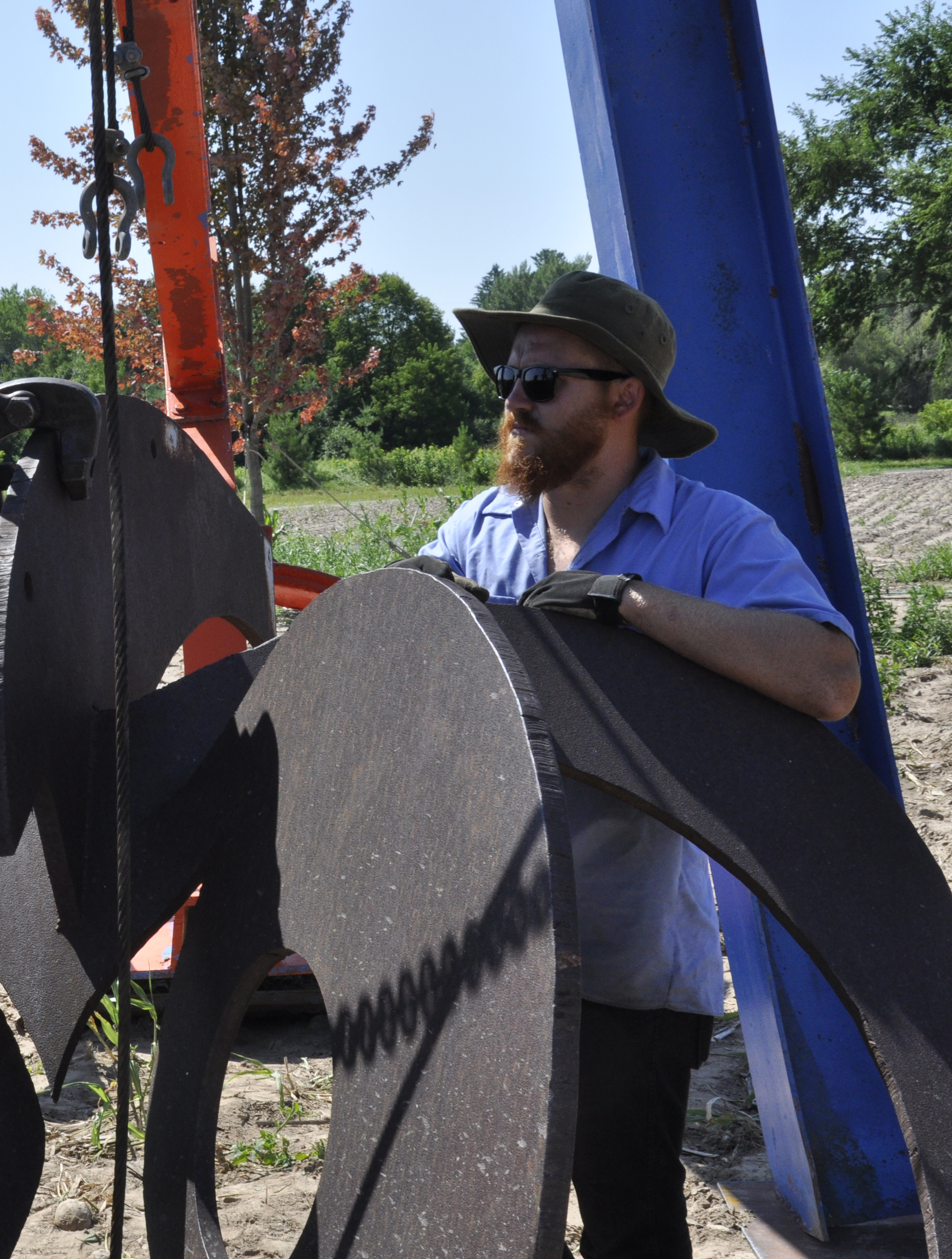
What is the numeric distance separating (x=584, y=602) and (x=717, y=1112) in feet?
6.51

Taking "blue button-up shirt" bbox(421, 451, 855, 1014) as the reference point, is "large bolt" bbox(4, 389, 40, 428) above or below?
above

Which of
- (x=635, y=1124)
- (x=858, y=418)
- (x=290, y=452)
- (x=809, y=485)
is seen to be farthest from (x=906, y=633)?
(x=858, y=418)

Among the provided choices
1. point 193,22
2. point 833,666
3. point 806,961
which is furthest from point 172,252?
point 806,961

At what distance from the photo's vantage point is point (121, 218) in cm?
183

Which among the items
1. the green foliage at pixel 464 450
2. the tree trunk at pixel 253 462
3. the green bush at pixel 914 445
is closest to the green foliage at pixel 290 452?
the green foliage at pixel 464 450

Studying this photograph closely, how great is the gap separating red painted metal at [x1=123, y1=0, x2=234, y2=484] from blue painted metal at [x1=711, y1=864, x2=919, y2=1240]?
185 centimetres

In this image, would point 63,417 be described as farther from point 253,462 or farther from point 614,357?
point 253,462

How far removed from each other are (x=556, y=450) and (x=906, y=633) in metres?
5.75

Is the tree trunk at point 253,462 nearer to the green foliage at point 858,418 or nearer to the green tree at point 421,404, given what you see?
the green foliage at point 858,418

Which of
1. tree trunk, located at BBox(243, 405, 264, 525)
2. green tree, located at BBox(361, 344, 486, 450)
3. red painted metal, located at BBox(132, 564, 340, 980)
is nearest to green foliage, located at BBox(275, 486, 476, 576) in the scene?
tree trunk, located at BBox(243, 405, 264, 525)

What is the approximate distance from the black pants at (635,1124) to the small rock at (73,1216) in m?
1.27

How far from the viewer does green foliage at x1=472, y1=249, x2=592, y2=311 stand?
251ft

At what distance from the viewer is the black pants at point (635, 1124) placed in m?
1.96

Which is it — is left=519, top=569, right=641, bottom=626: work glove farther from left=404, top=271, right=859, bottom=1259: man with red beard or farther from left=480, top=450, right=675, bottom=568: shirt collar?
left=480, top=450, right=675, bottom=568: shirt collar
